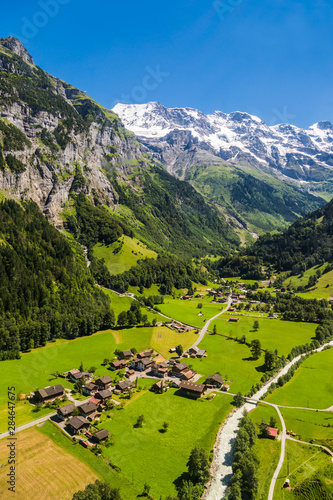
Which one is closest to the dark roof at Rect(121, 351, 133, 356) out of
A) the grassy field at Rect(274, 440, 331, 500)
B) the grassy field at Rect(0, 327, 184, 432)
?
the grassy field at Rect(0, 327, 184, 432)

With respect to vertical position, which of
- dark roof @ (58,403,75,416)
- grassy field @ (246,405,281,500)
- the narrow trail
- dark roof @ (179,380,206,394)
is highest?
dark roof @ (58,403,75,416)

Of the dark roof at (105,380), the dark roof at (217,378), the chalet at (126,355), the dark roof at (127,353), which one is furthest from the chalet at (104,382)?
the dark roof at (217,378)

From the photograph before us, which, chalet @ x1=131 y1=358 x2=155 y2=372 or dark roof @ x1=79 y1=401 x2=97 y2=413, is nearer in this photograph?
dark roof @ x1=79 y1=401 x2=97 y2=413

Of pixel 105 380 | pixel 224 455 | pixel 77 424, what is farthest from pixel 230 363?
pixel 77 424

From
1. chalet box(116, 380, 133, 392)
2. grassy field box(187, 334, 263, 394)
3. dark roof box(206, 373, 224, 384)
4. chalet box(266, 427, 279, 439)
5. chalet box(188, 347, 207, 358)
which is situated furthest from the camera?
chalet box(188, 347, 207, 358)

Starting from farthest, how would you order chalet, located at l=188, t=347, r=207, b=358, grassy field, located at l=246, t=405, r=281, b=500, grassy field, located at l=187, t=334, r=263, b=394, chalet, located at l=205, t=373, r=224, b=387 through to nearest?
chalet, located at l=188, t=347, r=207, b=358
grassy field, located at l=187, t=334, r=263, b=394
chalet, located at l=205, t=373, r=224, b=387
grassy field, located at l=246, t=405, r=281, b=500

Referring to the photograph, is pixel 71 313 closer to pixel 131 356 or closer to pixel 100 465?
pixel 131 356

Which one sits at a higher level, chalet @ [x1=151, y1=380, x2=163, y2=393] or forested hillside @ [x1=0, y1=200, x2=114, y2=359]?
forested hillside @ [x1=0, y1=200, x2=114, y2=359]

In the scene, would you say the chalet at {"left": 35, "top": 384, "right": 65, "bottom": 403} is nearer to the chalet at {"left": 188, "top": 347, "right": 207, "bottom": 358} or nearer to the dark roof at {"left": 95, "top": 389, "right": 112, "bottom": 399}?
the dark roof at {"left": 95, "top": 389, "right": 112, "bottom": 399}

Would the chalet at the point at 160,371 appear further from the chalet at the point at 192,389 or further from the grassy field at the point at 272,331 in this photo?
the grassy field at the point at 272,331
